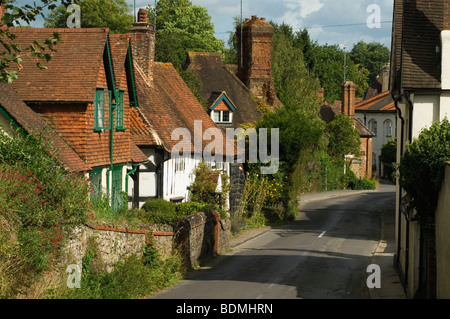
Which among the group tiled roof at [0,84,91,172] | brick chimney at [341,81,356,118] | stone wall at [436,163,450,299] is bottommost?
stone wall at [436,163,450,299]

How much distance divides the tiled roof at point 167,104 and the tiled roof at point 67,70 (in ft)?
24.3

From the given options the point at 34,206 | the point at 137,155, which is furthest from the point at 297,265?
the point at 34,206

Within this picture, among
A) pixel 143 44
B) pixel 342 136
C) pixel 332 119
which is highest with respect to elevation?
pixel 143 44

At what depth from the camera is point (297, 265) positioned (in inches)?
909

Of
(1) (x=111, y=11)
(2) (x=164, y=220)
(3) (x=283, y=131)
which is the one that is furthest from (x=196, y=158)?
(1) (x=111, y=11)

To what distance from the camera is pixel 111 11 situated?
6456 centimetres

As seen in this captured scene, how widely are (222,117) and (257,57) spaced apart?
7723mm

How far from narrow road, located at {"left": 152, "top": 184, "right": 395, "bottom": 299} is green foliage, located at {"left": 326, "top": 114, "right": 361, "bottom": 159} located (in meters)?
26.4

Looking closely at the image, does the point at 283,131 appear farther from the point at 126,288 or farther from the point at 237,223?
the point at 126,288

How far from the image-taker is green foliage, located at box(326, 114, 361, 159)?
67.9 meters

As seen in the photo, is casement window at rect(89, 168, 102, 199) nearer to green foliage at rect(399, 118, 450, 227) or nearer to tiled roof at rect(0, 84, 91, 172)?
tiled roof at rect(0, 84, 91, 172)

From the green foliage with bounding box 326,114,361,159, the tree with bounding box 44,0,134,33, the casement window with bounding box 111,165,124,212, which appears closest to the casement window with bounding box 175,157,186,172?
the casement window with bounding box 111,165,124,212

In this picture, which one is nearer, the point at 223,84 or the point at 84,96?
the point at 84,96

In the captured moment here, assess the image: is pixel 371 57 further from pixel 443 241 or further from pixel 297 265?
pixel 443 241
